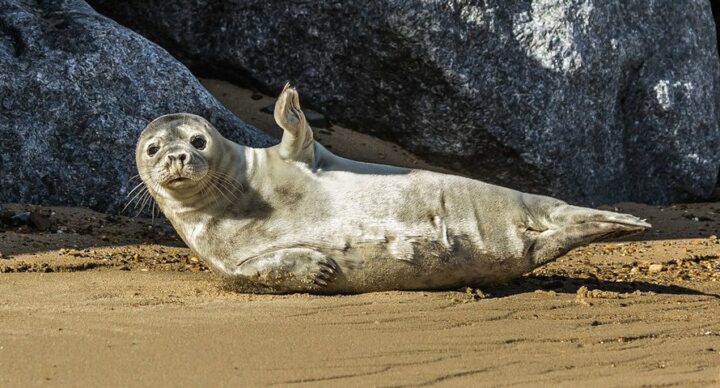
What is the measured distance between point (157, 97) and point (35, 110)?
75 cm

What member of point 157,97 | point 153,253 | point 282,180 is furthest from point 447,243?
point 157,97

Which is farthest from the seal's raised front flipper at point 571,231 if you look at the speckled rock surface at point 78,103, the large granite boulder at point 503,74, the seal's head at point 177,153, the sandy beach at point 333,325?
the speckled rock surface at point 78,103

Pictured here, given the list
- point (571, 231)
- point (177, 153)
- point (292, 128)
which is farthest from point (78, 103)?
point (571, 231)

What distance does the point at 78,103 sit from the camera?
7227 millimetres

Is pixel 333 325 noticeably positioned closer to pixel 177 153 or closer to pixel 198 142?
pixel 177 153

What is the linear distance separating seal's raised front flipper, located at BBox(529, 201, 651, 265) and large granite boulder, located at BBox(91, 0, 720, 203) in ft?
8.32

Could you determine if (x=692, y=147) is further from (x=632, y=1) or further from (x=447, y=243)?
(x=447, y=243)

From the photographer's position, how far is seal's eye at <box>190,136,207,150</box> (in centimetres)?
543

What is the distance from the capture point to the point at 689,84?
332 inches

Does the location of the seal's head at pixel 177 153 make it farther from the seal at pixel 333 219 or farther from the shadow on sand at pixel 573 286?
the shadow on sand at pixel 573 286

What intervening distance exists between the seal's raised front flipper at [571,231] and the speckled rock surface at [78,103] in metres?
2.72

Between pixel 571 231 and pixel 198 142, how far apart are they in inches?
69.4

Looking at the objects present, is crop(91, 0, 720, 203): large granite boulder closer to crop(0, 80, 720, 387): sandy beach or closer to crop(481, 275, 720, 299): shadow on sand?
crop(0, 80, 720, 387): sandy beach

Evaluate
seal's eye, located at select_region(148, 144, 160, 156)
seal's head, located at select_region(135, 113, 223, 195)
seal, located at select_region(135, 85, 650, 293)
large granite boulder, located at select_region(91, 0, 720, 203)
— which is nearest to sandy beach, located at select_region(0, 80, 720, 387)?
seal, located at select_region(135, 85, 650, 293)
